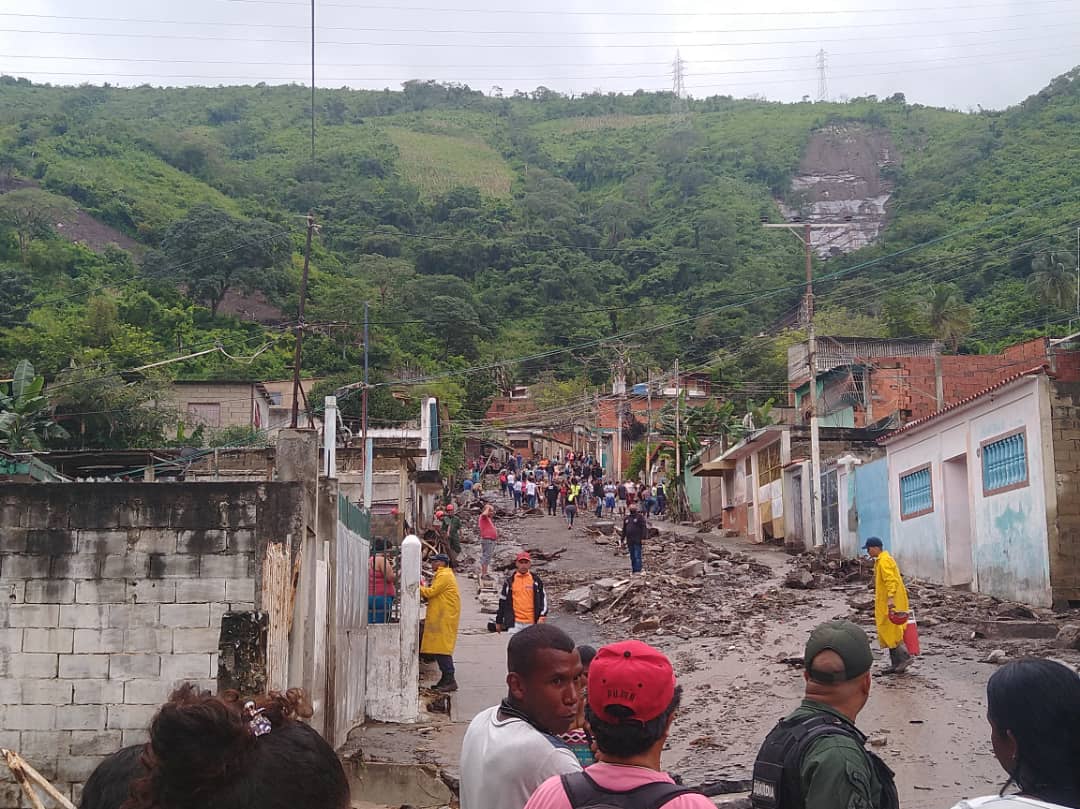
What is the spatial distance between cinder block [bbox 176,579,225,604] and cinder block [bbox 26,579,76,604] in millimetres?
915

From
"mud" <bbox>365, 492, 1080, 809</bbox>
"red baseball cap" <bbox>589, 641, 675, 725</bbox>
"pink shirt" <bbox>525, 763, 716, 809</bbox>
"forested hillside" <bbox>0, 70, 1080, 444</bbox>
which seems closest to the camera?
"pink shirt" <bbox>525, 763, 716, 809</bbox>

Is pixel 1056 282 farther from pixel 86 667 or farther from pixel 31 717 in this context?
pixel 31 717

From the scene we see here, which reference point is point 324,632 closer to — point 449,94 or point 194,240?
point 194,240

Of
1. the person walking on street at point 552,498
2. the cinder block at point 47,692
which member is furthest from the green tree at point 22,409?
the cinder block at point 47,692

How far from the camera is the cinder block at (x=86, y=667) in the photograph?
944cm

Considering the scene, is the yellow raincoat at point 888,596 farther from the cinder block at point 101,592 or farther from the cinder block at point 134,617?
the cinder block at point 101,592

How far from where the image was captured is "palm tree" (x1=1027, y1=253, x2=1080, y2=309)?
153 ft

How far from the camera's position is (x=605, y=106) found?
5945 inches

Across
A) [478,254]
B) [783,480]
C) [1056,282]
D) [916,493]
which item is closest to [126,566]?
[916,493]

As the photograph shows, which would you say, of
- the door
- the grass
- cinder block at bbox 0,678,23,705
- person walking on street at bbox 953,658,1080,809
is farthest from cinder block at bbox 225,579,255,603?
the grass

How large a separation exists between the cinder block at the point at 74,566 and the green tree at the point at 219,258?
5383cm

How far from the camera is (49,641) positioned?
9516 millimetres

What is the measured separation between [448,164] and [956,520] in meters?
108

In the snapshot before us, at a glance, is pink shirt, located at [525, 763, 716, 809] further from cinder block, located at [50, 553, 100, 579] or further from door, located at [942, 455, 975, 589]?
door, located at [942, 455, 975, 589]
